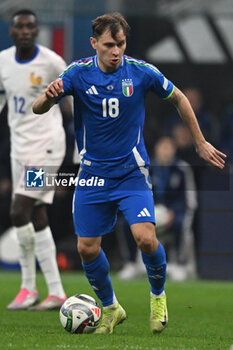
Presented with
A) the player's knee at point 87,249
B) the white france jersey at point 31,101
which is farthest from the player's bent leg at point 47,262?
the player's knee at point 87,249

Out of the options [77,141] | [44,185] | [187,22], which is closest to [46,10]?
[187,22]

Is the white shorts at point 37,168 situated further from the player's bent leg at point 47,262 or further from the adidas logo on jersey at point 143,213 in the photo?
the adidas logo on jersey at point 143,213

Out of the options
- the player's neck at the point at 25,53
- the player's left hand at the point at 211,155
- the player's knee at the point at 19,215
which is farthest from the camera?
the player's neck at the point at 25,53

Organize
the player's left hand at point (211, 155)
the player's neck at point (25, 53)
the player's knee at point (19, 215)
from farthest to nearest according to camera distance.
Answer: the player's neck at point (25, 53)
the player's knee at point (19, 215)
the player's left hand at point (211, 155)

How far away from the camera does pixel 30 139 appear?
8195 millimetres

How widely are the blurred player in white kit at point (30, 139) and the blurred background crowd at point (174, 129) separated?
344 centimetres

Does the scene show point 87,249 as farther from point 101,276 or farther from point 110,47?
point 110,47

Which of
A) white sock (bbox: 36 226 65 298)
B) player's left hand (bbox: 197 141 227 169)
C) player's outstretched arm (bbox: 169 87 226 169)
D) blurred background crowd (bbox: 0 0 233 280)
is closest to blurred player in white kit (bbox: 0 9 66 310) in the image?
white sock (bbox: 36 226 65 298)

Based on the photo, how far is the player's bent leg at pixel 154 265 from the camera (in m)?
6.09

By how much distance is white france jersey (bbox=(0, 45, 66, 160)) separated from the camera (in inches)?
321

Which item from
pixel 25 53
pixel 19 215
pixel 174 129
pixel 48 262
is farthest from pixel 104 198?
pixel 174 129

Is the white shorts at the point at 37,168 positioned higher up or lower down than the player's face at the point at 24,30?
lower down

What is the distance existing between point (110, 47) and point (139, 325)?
2180 mm

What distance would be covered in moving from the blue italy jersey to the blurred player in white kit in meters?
1.88
